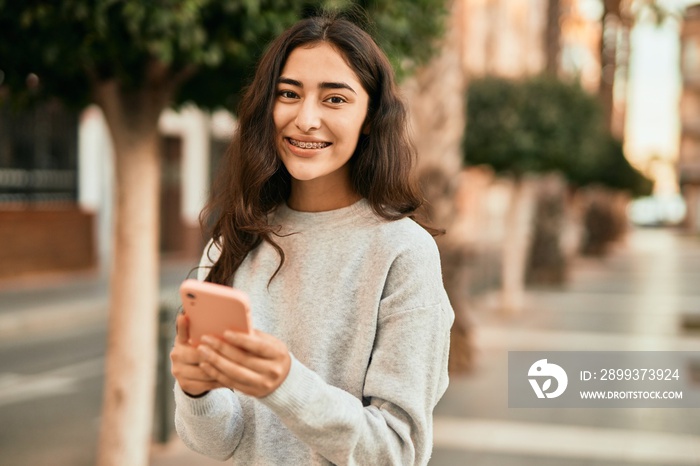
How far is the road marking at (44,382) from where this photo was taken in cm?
779

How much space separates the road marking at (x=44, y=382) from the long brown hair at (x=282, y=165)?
6.46 m

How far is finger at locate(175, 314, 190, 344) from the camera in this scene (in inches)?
57.9

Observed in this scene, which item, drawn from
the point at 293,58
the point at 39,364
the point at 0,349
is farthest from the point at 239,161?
the point at 0,349

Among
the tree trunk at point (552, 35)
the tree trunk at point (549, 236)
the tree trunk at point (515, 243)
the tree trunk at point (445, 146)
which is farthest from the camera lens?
the tree trunk at point (549, 236)

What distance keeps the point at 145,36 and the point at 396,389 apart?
2.52 m

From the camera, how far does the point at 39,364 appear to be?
9203 mm

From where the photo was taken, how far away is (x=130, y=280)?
458cm

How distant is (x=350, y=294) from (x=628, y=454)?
4.81 metres

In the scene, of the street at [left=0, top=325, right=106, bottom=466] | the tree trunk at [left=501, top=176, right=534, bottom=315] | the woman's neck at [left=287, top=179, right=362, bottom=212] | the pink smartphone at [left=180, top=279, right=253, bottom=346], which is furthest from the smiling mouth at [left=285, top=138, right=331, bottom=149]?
the tree trunk at [left=501, top=176, right=534, bottom=315]

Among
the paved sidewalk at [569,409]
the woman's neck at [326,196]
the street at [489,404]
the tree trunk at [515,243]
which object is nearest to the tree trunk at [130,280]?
the street at [489,404]

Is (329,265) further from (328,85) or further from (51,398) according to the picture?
(51,398)

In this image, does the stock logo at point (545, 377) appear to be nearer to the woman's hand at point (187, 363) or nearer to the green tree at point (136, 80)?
the green tree at point (136, 80)

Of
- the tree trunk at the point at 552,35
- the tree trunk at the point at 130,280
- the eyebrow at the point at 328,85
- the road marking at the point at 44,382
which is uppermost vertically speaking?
the tree trunk at the point at 552,35

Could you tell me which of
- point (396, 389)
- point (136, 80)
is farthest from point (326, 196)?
point (136, 80)
